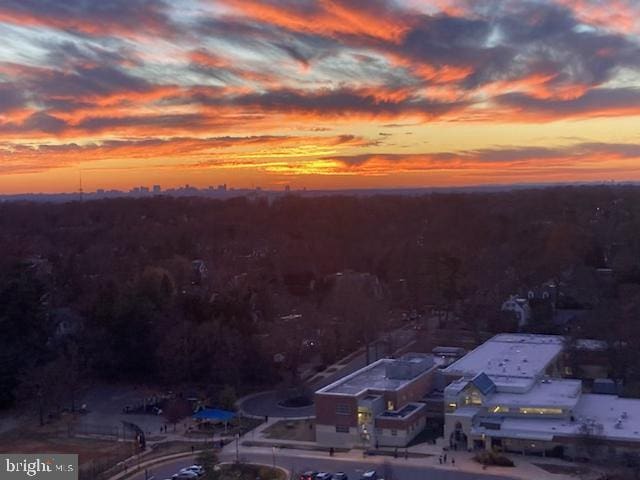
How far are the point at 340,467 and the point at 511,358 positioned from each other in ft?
25.7

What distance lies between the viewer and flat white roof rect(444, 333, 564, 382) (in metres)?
18.9

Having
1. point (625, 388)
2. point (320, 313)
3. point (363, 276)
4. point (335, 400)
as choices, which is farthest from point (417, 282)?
point (335, 400)

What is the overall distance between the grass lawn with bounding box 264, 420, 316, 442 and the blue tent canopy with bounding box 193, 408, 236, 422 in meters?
1.13

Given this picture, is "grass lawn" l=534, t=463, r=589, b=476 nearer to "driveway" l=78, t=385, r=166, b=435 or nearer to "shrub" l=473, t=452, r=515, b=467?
"shrub" l=473, t=452, r=515, b=467

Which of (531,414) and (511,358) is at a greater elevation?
(511,358)

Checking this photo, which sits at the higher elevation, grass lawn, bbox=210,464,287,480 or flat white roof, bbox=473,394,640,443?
flat white roof, bbox=473,394,640,443

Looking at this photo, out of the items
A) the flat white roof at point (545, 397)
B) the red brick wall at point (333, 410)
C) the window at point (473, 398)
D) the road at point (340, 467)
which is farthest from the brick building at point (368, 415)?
the flat white roof at point (545, 397)

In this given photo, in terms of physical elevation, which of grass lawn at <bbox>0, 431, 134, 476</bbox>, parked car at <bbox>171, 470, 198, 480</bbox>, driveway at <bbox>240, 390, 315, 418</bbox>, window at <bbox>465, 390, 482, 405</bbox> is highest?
window at <bbox>465, 390, 482, 405</bbox>

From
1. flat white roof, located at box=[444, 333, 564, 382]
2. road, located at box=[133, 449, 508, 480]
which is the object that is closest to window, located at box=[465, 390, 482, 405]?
flat white roof, located at box=[444, 333, 564, 382]

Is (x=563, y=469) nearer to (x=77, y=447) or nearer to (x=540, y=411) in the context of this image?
(x=540, y=411)

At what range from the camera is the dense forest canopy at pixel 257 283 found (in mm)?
22047

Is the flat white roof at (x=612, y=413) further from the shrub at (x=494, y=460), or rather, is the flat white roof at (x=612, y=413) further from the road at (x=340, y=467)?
the road at (x=340, y=467)

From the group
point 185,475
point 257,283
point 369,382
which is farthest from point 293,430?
point 257,283

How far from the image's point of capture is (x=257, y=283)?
2820cm
